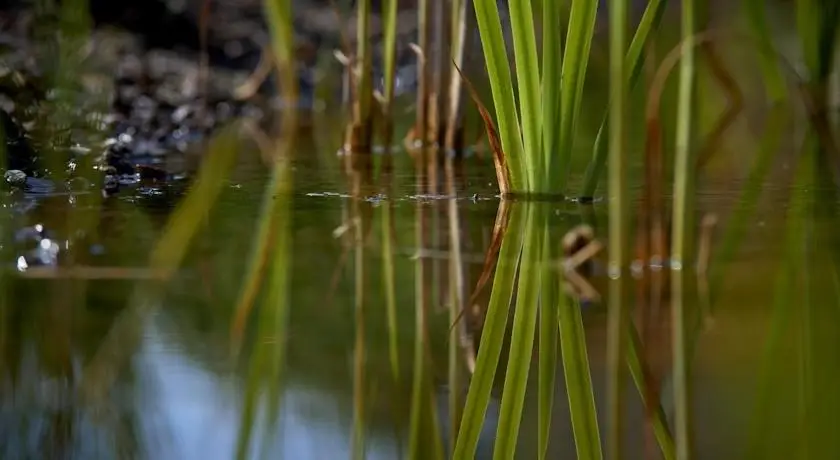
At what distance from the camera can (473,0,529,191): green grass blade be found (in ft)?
4.23

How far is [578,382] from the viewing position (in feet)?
2.42

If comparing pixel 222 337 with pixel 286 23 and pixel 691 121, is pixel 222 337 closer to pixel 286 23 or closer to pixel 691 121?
pixel 691 121

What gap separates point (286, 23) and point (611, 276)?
3.13 feet

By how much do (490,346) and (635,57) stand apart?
55 cm

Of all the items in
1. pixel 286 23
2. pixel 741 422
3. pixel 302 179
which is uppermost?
pixel 286 23

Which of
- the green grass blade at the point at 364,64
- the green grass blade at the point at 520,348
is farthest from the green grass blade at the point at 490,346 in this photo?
the green grass blade at the point at 364,64

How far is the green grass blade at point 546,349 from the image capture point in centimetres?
67

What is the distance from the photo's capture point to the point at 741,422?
0.65m

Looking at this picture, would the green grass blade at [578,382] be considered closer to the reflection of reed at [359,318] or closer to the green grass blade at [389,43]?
the reflection of reed at [359,318]

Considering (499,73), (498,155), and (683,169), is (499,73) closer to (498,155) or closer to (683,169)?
(498,155)

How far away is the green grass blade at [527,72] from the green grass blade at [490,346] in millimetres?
120

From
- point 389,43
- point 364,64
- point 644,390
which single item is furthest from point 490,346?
point 364,64

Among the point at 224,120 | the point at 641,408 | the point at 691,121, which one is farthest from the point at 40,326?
the point at 224,120

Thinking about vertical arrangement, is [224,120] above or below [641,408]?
above
